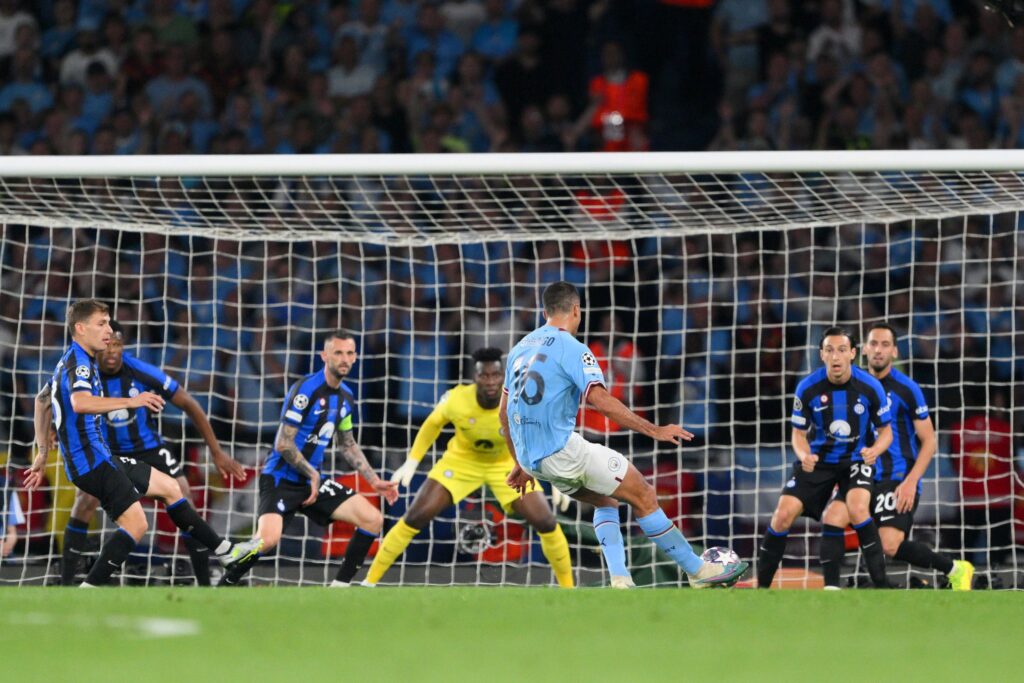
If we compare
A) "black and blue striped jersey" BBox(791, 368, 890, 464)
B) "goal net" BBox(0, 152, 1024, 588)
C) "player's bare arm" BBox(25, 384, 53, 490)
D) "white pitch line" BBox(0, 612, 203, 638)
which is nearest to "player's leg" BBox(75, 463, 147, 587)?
"player's bare arm" BBox(25, 384, 53, 490)

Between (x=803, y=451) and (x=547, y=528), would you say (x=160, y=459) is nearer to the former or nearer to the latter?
(x=547, y=528)

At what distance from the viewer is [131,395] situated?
9180mm

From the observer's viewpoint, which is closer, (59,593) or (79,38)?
(59,593)

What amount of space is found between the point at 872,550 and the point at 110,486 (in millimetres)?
4425

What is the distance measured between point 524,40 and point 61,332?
16.2 ft

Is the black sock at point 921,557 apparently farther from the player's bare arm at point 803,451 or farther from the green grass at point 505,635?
the green grass at point 505,635

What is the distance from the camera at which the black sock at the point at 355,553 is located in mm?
9477

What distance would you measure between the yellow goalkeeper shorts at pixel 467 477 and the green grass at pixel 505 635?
1.96m

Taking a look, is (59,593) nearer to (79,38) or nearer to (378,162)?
(378,162)

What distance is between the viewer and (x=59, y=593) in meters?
7.17

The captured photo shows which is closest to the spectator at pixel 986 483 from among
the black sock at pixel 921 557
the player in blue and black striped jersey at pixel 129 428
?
the black sock at pixel 921 557

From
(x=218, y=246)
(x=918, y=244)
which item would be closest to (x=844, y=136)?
(x=918, y=244)

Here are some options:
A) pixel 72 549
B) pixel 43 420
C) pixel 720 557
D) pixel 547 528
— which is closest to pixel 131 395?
pixel 43 420

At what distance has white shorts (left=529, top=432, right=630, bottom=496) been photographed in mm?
7516
